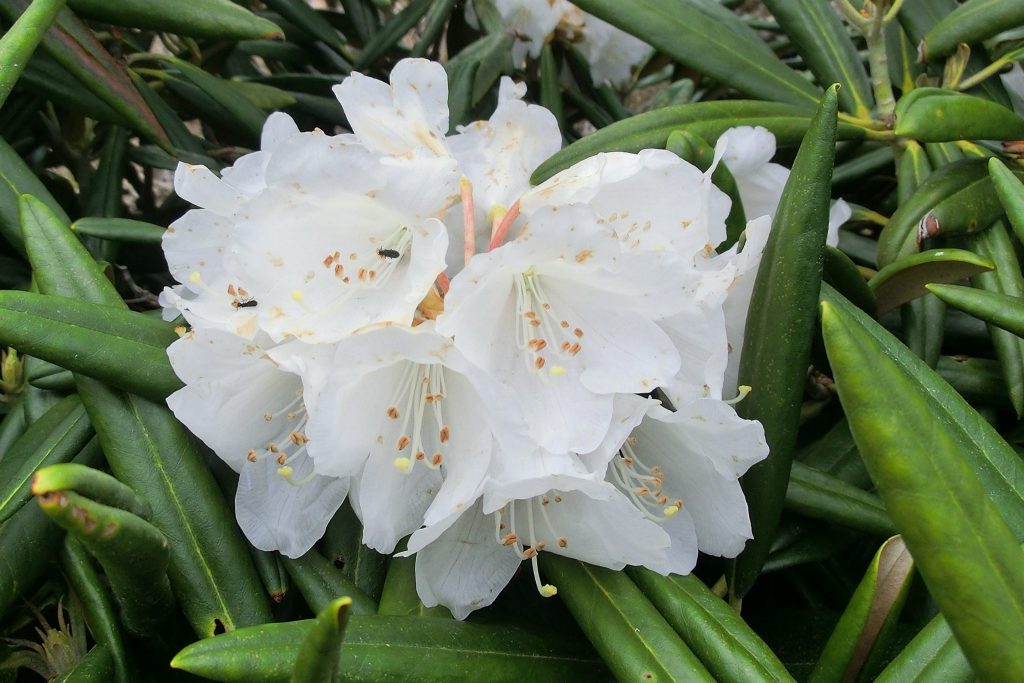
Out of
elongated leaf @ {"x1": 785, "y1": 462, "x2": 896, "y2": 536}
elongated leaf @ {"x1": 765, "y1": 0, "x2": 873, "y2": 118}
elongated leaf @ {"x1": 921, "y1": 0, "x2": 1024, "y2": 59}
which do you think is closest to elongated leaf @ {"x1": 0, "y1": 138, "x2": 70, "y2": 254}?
elongated leaf @ {"x1": 785, "y1": 462, "x2": 896, "y2": 536}

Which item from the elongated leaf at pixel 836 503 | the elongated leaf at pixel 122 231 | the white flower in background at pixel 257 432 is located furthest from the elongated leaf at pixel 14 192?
the elongated leaf at pixel 836 503

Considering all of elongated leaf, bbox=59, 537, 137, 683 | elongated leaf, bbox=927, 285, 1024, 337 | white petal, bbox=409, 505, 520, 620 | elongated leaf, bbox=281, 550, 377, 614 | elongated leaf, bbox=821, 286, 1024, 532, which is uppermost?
elongated leaf, bbox=927, 285, 1024, 337

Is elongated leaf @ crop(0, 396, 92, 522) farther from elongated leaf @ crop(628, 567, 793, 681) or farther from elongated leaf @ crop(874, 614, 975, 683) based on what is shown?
elongated leaf @ crop(874, 614, 975, 683)

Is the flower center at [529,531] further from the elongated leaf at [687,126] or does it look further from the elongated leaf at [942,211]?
the elongated leaf at [942,211]

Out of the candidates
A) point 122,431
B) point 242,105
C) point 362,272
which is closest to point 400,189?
point 362,272

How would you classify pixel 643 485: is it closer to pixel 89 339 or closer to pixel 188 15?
pixel 89 339

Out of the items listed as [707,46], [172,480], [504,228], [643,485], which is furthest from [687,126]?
[172,480]

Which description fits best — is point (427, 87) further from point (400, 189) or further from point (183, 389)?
point (183, 389)
